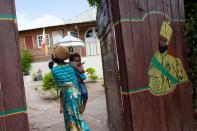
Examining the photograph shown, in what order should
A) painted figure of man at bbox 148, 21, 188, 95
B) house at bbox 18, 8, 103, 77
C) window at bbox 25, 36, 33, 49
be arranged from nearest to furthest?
painted figure of man at bbox 148, 21, 188, 95 → house at bbox 18, 8, 103, 77 → window at bbox 25, 36, 33, 49

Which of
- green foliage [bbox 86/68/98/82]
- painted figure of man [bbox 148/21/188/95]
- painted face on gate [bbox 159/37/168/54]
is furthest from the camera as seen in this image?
green foliage [bbox 86/68/98/82]

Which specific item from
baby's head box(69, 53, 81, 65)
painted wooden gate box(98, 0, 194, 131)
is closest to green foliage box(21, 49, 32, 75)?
baby's head box(69, 53, 81, 65)

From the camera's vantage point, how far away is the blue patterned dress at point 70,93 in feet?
16.5

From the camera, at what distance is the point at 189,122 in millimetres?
5508

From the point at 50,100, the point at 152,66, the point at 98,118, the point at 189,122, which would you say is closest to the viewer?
the point at 152,66

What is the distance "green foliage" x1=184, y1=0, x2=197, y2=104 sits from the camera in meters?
5.47

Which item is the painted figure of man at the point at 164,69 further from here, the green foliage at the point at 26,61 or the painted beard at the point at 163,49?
the green foliage at the point at 26,61

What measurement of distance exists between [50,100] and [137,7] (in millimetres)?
9720

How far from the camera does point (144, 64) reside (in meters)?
4.89

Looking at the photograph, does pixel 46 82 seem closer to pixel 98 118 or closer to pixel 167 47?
pixel 98 118

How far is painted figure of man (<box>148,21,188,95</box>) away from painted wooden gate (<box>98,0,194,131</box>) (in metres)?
0.02

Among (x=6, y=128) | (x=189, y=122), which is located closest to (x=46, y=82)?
(x=189, y=122)

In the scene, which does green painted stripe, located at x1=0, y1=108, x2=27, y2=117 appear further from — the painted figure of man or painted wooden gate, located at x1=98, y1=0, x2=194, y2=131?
the painted figure of man

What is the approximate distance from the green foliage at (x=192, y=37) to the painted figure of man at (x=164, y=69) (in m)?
0.27
